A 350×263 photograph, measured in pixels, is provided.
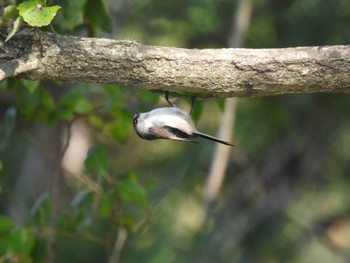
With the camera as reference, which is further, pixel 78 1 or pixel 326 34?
pixel 326 34

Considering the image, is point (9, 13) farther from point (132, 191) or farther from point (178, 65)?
point (132, 191)

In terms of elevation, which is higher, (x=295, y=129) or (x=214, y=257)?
(x=295, y=129)

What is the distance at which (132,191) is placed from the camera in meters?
3.16

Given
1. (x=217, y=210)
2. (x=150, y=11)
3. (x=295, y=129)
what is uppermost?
(x=150, y=11)

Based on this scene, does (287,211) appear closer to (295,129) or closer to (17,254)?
(295,129)

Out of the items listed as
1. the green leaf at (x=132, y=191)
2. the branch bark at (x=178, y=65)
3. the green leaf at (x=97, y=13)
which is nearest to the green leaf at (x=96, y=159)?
the green leaf at (x=132, y=191)

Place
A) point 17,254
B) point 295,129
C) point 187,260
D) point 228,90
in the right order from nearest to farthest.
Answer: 1. point 228,90
2. point 17,254
3. point 187,260
4. point 295,129

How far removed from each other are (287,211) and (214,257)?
1080 mm

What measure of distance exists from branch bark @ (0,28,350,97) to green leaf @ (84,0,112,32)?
0.68 metres

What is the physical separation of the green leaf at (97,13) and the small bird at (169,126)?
0.38 m

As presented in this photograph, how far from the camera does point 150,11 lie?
5.67m

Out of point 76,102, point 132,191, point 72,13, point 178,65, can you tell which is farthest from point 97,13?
point 178,65

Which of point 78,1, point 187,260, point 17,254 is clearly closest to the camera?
point 78,1

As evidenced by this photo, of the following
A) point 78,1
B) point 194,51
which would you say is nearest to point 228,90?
point 194,51
